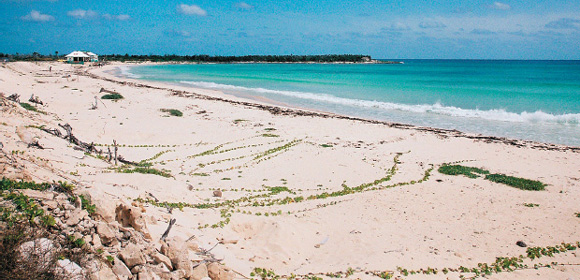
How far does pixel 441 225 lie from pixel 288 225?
3438mm

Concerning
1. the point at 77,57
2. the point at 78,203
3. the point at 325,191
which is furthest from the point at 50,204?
the point at 77,57

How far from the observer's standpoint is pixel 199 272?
16.9 ft

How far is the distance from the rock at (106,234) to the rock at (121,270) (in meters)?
0.31

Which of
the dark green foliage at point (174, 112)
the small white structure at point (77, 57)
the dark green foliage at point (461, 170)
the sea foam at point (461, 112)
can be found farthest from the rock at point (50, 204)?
the small white structure at point (77, 57)

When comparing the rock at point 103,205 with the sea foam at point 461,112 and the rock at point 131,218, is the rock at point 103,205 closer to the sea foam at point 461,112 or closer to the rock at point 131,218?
the rock at point 131,218

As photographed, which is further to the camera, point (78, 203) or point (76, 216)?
point (78, 203)

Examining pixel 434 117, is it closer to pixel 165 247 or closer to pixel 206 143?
pixel 206 143

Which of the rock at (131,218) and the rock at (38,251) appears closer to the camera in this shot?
the rock at (38,251)

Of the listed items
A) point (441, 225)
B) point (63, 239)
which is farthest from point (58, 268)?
point (441, 225)

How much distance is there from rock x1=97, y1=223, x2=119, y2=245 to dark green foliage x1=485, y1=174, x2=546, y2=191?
10.7 meters

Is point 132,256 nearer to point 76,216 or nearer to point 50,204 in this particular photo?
point 76,216

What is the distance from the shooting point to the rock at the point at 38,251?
3.88m

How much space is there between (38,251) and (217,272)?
223cm

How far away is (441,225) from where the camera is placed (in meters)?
8.31
